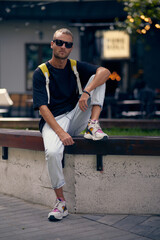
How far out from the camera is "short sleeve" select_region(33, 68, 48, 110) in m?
4.34

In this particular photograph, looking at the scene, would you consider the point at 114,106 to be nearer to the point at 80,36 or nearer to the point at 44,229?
the point at 80,36

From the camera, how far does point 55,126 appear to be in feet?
14.0

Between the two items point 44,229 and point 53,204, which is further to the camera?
point 53,204

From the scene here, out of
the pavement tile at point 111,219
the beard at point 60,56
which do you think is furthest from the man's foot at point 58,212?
the beard at point 60,56

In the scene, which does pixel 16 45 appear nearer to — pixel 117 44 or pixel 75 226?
pixel 117 44

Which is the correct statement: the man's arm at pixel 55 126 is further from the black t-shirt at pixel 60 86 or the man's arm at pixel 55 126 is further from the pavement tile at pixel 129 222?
the pavement tile at pixel 129 222

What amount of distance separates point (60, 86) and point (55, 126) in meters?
0.46

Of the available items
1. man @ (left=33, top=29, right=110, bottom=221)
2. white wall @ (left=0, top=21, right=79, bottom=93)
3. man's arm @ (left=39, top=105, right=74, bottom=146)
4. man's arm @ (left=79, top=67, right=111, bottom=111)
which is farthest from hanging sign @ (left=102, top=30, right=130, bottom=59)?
man's arm @ (left=39, top=105, right=74, bottom=146)

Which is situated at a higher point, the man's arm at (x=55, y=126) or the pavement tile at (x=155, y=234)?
the man's arm at (x=55, y=126)

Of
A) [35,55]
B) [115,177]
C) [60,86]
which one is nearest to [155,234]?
[115,177]

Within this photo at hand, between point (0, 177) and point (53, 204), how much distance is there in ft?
3.57

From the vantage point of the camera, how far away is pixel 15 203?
4.92 metres

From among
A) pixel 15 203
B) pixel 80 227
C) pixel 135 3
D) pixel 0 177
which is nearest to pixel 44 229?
pixel 80 227

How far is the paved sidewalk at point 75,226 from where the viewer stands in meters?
3.69
